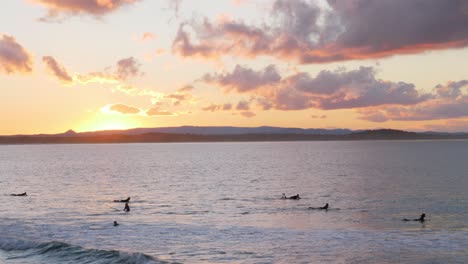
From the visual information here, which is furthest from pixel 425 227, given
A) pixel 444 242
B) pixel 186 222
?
pixel 186 222

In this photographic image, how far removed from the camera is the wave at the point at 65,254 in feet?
114

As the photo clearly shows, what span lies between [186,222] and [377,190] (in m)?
42.2

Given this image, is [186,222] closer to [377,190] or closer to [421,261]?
[421,261]

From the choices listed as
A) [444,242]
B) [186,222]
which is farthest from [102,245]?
[444,242]

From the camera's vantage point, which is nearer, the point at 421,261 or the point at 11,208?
the point at 421,261

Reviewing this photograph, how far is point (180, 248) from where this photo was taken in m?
38.3

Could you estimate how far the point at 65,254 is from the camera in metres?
36.9

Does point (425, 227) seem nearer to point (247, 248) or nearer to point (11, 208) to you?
point (247, 248)

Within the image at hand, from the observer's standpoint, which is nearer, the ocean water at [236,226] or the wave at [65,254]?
the wave at [65,254]

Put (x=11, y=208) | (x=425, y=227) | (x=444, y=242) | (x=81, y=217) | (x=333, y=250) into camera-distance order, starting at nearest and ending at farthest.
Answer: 1. (x=333, y=250)
2. (x=444, y=242)
3. (x=425, y=227)
4. (x=81, y=217)
5. (x=11, y=208)

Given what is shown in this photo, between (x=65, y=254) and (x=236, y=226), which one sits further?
(x=236, y=226)

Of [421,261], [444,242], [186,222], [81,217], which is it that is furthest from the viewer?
[81,217]

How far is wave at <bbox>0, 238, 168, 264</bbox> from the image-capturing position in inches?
1364

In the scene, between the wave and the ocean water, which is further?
the ocean water
